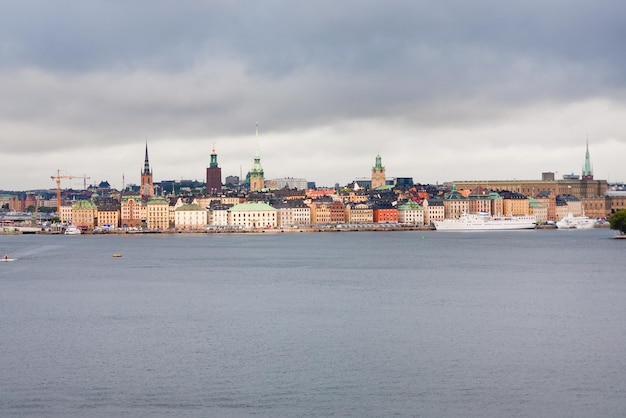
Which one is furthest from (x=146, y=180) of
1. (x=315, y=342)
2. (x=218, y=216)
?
(x=315, y=342)

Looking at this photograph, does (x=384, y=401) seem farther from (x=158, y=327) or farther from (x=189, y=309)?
(x=189, y=309)

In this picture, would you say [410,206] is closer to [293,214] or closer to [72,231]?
[293,214]

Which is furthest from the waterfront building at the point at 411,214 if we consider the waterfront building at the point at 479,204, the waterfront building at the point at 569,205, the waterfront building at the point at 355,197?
the waterfront building at the point at 569,205

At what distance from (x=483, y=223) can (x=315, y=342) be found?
57809mm

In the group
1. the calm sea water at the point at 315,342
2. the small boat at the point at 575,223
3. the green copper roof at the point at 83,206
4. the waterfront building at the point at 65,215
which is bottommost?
the calm sea water at the point at 315,342

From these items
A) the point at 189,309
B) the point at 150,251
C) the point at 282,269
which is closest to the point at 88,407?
the point at 189,309

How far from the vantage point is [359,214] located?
269ft

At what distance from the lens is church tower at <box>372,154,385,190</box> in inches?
4219

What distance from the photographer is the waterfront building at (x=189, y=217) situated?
7931 cm

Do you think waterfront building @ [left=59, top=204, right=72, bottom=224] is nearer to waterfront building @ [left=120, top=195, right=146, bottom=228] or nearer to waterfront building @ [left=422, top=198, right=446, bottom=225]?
waterfront building @ [left=120, top=195, right=146, bottom=228]

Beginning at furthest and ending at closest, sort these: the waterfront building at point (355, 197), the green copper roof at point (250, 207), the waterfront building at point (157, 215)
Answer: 1. the waterfront building at point (355, 197)
2. the waterfront building at point (157, 215)
3. the green copper roof at point (250, 207)

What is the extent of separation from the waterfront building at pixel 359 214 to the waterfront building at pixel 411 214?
216 cm

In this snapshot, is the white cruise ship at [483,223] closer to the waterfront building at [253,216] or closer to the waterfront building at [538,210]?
the waterfront building at [538,210]

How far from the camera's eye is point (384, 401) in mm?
14180
